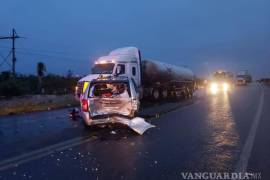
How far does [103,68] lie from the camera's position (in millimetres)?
24531

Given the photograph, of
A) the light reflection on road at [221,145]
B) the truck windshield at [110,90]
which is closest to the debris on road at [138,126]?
the truck windshield at [110,90]

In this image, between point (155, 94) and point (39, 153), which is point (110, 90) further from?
point (155, 94)

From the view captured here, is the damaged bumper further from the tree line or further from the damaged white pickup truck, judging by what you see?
the tree line

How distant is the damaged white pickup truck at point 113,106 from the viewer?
12.8 metres

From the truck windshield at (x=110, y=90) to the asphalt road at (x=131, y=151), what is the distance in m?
1.04

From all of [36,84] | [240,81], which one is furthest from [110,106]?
[240,81]

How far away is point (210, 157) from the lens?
8.52 meters

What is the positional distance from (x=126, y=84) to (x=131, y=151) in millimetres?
4718

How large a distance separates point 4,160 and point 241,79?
77.1 metres

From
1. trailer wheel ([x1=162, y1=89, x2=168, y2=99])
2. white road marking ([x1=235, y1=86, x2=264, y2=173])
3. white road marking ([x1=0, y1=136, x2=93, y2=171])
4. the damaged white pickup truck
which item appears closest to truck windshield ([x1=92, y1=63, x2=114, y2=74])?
trailer wheel ([x1=162, y1=89, x2=168, y2=99])

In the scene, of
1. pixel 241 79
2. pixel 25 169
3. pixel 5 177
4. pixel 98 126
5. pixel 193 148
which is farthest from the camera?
pixel 241 79

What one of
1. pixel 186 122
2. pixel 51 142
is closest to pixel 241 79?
pixel 186 122

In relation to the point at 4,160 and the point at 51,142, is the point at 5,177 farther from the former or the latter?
the point at 51,142

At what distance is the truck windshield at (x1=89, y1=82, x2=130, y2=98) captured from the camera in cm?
1343
